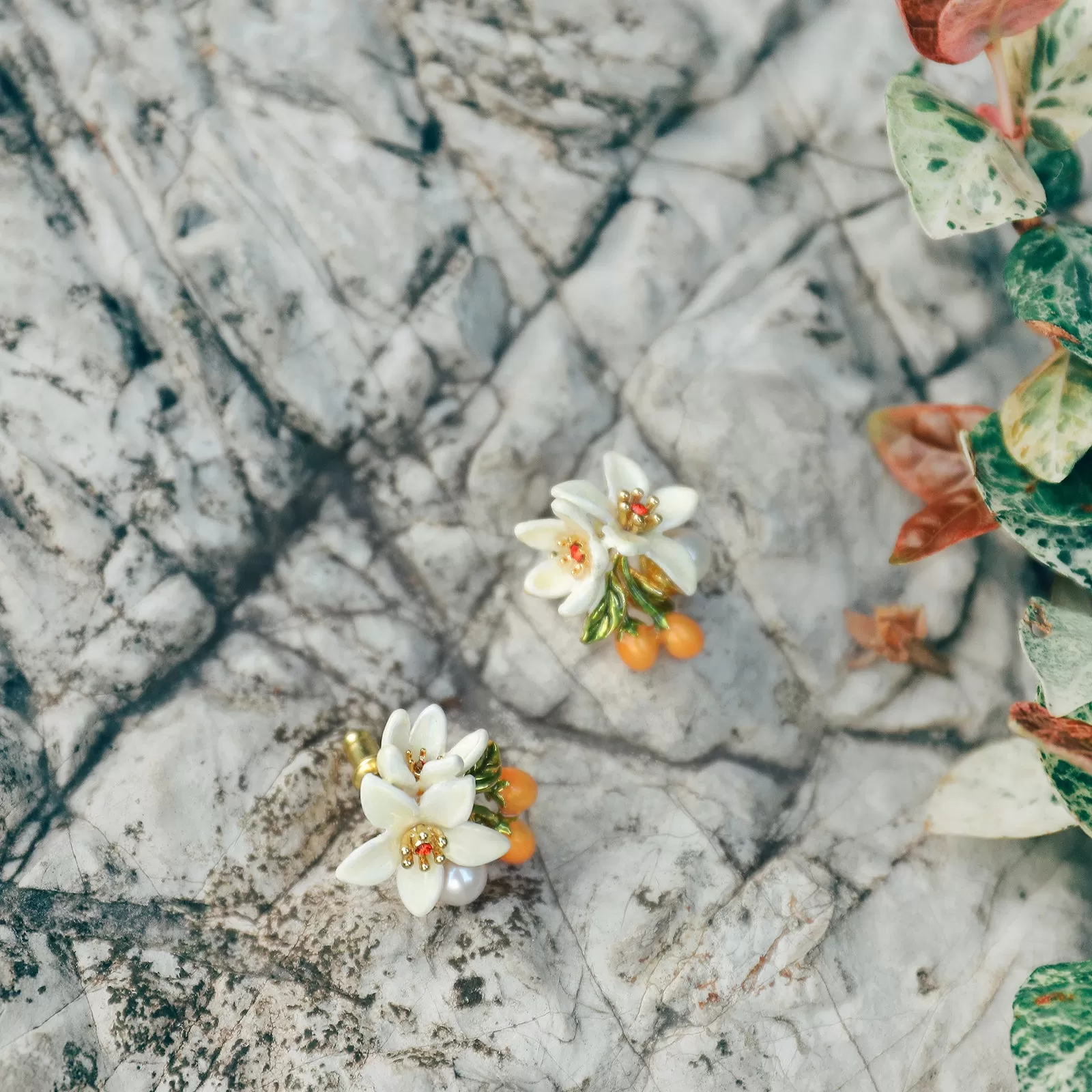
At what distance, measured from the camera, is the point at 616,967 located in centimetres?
256

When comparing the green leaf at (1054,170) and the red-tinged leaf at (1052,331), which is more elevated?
the green leaf at (1054,170)

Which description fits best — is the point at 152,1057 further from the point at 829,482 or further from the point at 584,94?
the point at 584,94

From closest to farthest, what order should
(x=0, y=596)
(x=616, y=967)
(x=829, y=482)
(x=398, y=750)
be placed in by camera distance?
(x=398, y=750)
(x=616, y=967)
(x=0, y=596)
(x=829, y=482)

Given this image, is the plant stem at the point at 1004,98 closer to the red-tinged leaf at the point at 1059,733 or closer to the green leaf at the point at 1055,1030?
the red-tinged leaf at the point at 1059,733

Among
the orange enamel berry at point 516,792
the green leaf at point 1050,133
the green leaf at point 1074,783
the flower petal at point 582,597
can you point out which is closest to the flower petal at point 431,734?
the orange enamel berry at point 516,792

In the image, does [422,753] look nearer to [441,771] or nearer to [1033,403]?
[441,771]

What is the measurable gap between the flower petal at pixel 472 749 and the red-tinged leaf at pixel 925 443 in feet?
5.01

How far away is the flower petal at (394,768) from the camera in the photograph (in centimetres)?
234

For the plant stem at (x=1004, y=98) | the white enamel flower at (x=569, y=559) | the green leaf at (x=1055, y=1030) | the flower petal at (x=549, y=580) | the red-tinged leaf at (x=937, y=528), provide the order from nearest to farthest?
the green leaf at (x=1055, y=1030)
the plant stem at (x=1004, y=98)
the white enamel flower at (x=569, y=559)
the flower petal at (x=549, y=580)
the red-tinged leaf at (x=937, y=528)

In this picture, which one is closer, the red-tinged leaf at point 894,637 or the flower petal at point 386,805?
the flower petal at point 386,805

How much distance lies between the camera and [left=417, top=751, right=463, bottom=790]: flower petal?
2.36 meters

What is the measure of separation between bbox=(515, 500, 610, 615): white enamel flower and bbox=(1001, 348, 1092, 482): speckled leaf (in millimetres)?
1119

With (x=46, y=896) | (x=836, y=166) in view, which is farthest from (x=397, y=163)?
(x=46, y=896)

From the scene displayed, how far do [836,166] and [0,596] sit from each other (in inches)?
110
